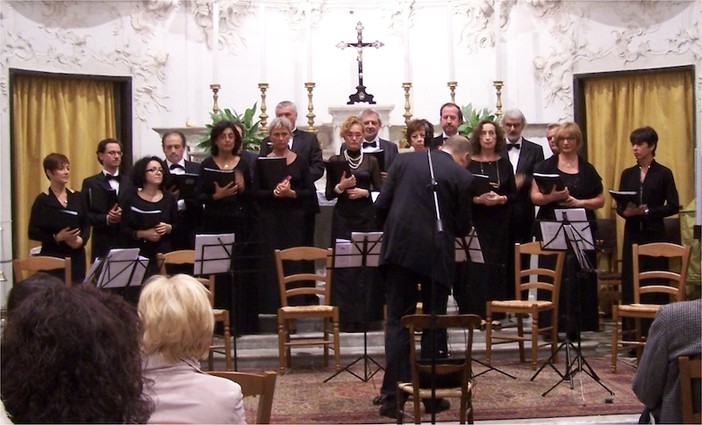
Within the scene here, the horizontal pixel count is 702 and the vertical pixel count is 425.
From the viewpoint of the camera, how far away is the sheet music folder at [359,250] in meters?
6.72

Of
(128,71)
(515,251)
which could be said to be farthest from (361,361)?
(128,71)

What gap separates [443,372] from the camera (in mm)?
5219

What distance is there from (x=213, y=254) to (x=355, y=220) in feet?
4.71

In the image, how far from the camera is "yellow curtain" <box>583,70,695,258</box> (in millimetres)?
10344

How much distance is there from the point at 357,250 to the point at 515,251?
157 cm

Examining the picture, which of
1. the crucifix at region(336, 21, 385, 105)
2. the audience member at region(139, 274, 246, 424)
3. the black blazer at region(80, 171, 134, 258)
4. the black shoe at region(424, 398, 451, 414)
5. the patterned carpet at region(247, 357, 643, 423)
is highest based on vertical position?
the crucifix at region(336, 21, 385, 105)

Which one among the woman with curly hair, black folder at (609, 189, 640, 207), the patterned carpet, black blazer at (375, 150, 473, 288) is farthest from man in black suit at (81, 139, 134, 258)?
the woman with curly hair

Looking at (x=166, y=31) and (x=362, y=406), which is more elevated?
(x=166, y=31)

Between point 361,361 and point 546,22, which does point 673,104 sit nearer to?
point 546,22

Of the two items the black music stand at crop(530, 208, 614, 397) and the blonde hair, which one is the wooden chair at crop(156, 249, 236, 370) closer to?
the black music stand at crop(530, 208, 614, 397)

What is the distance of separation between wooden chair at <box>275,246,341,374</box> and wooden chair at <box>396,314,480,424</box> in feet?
5.82

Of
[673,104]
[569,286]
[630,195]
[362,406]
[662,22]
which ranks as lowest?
[362,406]

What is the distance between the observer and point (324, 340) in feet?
24.7

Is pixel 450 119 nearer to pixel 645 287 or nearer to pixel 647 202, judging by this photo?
pixel 647 202
